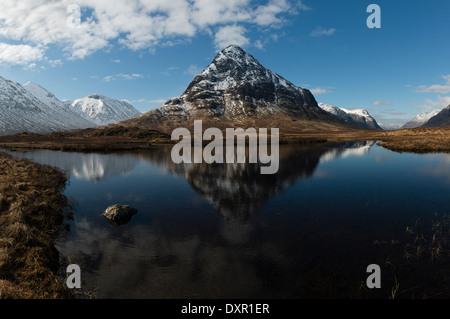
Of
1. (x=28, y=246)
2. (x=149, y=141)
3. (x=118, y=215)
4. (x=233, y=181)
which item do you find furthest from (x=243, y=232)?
(x=149, y=141)

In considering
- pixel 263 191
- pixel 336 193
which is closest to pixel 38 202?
pixel 263 191

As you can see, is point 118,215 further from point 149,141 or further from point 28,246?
point 149,141

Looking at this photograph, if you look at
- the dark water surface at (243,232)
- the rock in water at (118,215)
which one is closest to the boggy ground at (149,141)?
the dark water surface at (243,232)

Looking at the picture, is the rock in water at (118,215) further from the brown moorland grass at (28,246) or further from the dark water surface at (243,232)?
the brown moorland grass at (28,246)

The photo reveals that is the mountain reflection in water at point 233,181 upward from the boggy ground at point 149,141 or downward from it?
downward
